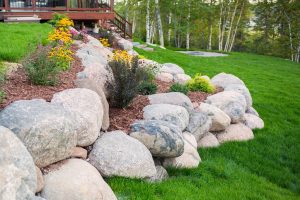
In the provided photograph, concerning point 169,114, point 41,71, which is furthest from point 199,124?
point 41,71

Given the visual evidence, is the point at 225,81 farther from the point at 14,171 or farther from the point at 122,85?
the point at 14,171

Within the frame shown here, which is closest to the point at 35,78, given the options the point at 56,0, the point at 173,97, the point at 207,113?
the point at 173,97

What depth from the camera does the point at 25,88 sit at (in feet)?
19.5

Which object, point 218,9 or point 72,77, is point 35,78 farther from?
point 218,9

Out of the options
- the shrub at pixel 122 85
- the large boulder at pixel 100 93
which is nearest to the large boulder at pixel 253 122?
the shrub at pixel 122 85

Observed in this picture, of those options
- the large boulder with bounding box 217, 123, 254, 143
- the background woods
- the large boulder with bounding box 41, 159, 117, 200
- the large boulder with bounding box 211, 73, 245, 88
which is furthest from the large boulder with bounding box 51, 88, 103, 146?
the background woods

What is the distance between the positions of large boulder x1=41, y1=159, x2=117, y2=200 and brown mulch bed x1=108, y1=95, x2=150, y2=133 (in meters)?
1.67

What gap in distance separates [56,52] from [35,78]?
187 cm

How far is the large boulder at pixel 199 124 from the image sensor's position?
7.22 m

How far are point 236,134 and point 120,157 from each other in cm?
407

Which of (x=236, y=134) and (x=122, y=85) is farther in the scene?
(x=236, y=134)

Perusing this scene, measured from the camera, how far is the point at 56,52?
26.1 feet

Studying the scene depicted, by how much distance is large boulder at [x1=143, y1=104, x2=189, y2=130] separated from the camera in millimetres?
6516

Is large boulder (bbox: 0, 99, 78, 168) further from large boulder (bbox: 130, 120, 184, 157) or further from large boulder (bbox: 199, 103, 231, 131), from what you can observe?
large boulder (bbox: 199, 103, 231, 131)
